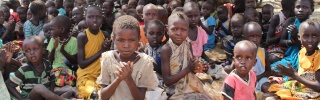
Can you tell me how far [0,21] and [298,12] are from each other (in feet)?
13.6

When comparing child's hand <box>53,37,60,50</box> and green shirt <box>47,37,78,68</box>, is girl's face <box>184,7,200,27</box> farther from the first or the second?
child's hand <box>53,37,60,50</box>

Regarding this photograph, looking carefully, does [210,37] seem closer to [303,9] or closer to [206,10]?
[206,10]

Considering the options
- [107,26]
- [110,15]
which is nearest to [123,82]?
[107,26]

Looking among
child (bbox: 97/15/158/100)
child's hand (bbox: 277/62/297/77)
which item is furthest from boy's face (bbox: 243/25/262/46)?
child (bbox: 97/15/158/100)

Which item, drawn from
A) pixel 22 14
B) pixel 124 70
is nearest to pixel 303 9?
pixel 124 70

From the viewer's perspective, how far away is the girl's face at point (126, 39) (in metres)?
2.71

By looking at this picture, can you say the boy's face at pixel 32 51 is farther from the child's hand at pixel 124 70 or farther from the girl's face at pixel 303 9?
the girl's face at pixel 303 9

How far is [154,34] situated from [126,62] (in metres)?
1.07

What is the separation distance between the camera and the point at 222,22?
6035 millimetres

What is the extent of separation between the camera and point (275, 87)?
3.69 m

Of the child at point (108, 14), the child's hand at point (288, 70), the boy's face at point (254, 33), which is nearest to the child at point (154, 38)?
the boy's face at point (254, 33)

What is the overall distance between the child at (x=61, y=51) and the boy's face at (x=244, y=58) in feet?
6.50

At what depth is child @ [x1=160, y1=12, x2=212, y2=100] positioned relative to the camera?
11.0ft

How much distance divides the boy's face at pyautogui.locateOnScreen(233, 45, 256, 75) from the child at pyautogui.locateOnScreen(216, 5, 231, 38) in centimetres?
288
